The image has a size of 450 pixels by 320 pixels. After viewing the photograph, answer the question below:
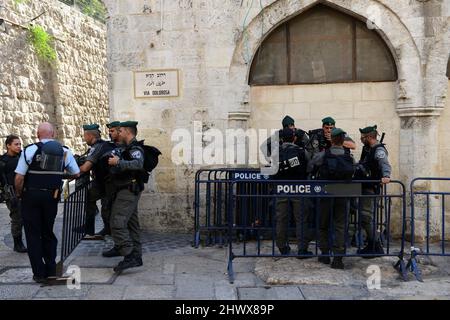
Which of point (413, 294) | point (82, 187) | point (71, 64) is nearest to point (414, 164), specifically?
point (413, 294)

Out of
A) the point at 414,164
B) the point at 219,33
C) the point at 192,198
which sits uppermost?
the point at 219,33

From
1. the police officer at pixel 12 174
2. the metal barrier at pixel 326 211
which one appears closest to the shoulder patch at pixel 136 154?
the metal barrier at pixel 326 211

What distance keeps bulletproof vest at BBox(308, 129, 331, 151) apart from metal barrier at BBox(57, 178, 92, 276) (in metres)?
3.30

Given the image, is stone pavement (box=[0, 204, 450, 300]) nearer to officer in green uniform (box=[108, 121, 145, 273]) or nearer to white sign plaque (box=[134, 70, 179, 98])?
officer in green uniform (box=[108, 121, 145, 273])

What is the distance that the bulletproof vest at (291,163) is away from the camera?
19.6 ft

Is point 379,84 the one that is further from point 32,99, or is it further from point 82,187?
point 32,99

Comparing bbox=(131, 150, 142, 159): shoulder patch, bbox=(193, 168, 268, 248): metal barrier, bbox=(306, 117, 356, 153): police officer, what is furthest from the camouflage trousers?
bbox=(306, 117, 356, 153): police officer

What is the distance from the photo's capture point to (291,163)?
597cm

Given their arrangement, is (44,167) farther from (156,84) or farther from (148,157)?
(156,84)

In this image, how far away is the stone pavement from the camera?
4.94 meters

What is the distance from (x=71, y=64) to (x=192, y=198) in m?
8.42

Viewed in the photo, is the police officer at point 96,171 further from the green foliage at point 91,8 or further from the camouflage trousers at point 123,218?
the green foliage at point 91,8

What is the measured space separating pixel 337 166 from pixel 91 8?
45.2 ft
